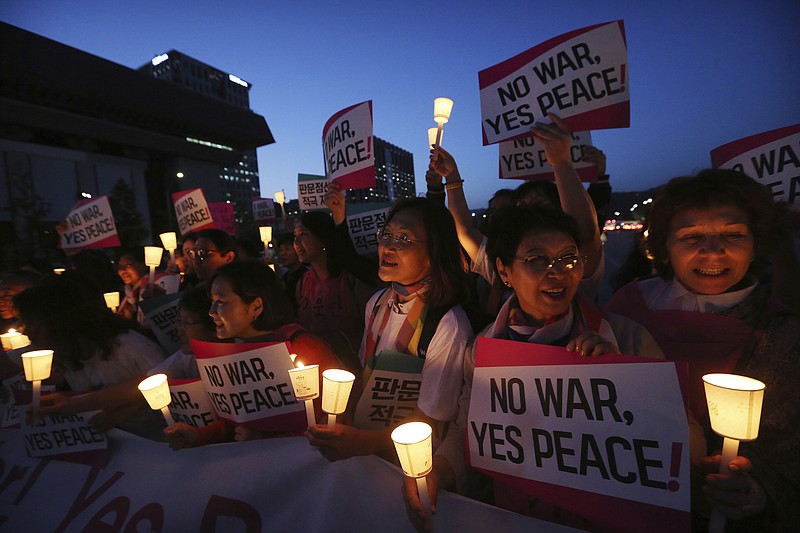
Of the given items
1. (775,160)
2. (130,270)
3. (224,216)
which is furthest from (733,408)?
(224,216)

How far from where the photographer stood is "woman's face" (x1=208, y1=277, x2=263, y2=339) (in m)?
A: 2.43

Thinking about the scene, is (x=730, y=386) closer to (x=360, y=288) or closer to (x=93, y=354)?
(x=360, y=288)

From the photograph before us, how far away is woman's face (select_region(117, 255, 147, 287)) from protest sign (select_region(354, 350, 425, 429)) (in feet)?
15.9

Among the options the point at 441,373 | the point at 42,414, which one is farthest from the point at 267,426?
the point at 42,414

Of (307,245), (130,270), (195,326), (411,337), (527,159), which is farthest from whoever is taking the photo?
(130,270)

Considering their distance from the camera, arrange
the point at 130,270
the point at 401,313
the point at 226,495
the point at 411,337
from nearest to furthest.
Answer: the point at 226,495
the point at 411,337
the point at 401,313
the point at 130,270

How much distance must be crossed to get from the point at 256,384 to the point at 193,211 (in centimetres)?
469

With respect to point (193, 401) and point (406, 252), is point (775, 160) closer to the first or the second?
point (406, 252)

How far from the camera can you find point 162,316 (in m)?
3.55

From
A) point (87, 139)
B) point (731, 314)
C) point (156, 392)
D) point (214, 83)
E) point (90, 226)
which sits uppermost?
point (214, 83)

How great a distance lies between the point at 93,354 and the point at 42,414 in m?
0.47

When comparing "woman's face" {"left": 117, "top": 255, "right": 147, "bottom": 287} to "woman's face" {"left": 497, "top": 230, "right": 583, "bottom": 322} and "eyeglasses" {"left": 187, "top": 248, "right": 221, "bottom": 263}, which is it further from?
"woman's face" {"left": 497, "top": 230, "right": 583, "bottom": 322}

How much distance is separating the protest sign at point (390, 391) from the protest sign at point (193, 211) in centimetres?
485

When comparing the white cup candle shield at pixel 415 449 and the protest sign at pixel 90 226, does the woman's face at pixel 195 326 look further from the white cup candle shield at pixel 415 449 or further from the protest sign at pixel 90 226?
the protest sign at pixel 90 226
